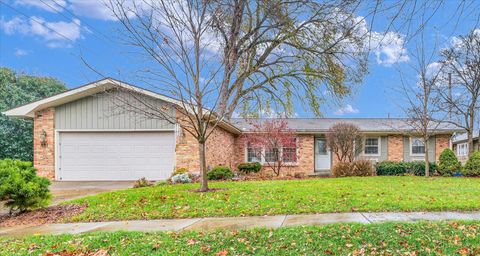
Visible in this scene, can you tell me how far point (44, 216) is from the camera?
26.7 feet

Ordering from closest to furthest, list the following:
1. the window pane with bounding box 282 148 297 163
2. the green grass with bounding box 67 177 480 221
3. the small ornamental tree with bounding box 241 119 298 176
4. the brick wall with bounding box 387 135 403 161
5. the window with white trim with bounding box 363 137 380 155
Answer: the green grass with bounding box 67 177 480 221
the small ornamental tree with bounding box 241 119 298 176
the window pane with bounding box 282 148 297 163
the brick wall with bounding box 387 135 403 161
the window with white trim with bounding box 363 137 380 155

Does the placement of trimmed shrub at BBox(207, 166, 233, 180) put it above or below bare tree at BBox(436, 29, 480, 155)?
below

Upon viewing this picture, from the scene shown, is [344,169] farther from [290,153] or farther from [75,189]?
[75,189]

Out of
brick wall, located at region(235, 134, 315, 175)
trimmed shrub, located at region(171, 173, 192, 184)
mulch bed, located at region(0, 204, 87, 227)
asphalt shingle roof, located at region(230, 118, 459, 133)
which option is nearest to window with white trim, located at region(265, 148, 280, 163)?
brick wall, located at region(235, 134, 315, 175)

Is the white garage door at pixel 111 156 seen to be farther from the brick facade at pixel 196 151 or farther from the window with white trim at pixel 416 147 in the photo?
the window with white trim at pixel 416 147

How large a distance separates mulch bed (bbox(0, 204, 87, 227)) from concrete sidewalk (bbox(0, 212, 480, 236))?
52 centimetres

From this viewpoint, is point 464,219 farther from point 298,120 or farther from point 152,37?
point 298,120

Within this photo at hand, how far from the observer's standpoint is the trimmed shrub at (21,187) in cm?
820

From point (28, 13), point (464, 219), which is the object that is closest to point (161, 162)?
point (28, 13)

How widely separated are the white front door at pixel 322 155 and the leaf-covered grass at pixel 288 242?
16296 millimetres

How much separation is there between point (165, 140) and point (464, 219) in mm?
12002

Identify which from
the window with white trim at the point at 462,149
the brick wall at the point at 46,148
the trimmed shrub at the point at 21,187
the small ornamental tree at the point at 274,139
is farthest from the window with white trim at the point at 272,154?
the window with white trim at the point at 462,149

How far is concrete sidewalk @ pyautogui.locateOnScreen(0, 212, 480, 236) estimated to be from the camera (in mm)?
6270

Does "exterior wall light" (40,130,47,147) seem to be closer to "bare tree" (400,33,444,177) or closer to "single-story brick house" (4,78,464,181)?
"single-story brick house" (4,78,464,181)
